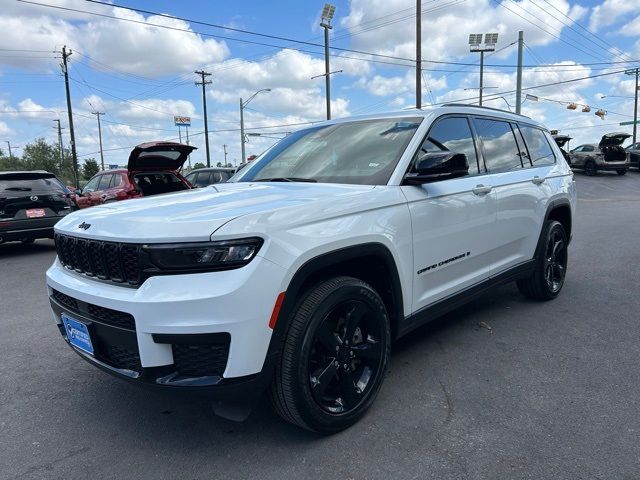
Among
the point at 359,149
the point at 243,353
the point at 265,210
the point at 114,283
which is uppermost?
the point at 359,149

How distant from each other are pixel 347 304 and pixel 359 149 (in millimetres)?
1274

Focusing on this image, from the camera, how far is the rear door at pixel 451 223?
3.18m

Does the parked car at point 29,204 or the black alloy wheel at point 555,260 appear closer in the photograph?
the black alloy wheel at point 555,260

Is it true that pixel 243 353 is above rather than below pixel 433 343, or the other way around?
above

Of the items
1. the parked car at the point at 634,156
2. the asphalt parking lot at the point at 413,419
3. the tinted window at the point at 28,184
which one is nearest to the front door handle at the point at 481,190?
the asphalt parking lot at the point at 413,419

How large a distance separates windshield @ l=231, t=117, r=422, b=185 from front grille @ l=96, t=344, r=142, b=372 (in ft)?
5.34

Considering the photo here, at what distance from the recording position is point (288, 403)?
8.05 feet

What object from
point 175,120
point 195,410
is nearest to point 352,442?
point 195,410

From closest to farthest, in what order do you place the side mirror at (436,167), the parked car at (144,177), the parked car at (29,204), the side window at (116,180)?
the side mirror at (436,167) < the parked car at (144,177) < the parked car at (29,204) < the side window at (116,180)

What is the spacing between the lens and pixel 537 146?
5.01 m

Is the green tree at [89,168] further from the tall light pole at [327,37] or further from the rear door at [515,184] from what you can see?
the rear door at [515,184]

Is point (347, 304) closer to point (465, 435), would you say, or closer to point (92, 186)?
point (465, 435)

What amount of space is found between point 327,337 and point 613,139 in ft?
93.9

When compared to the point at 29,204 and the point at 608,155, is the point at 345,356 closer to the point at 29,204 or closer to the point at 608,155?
the point at 29,204
